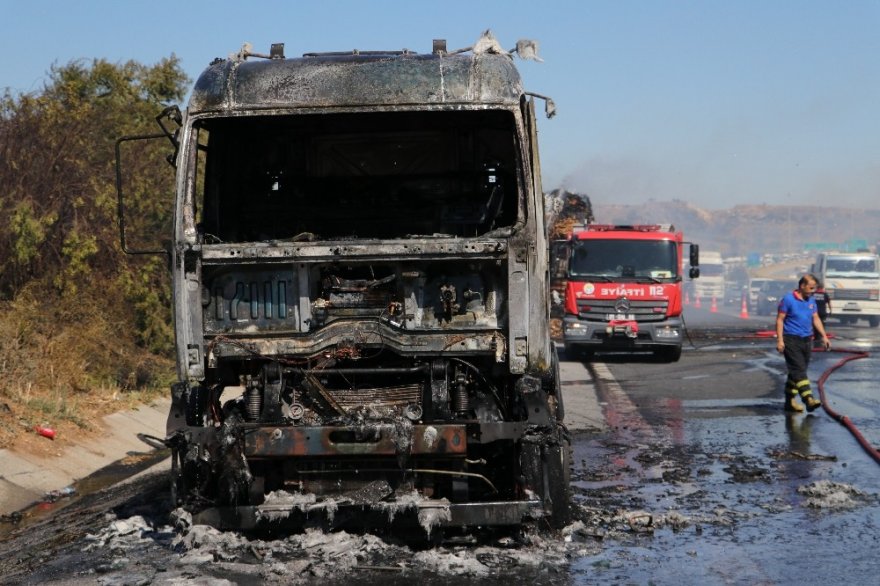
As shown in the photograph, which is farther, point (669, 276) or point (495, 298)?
point (669, 276)

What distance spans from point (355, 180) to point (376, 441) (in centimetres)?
277

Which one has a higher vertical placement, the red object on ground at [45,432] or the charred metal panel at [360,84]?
the charred metal panel at [360,84]

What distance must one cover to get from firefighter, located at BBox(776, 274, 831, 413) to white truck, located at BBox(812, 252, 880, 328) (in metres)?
23.3

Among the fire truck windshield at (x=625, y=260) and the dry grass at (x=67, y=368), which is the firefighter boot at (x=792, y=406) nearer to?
the fire truck windshield at (x=625, y=260)

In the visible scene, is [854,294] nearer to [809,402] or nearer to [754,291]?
[809,402]

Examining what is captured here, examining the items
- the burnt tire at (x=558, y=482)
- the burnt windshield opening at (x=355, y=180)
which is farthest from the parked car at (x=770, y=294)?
the burnt tire at (x=558, y=482)

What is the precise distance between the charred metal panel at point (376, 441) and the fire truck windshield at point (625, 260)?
15.2m

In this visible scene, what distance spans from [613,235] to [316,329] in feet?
50.6

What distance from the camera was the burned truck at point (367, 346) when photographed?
7328mm

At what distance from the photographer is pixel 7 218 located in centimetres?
1527

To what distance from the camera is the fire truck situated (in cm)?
2198

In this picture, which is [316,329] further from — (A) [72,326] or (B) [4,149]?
(B) [4,149]

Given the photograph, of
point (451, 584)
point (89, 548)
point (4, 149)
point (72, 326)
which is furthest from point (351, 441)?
point (4, 149)

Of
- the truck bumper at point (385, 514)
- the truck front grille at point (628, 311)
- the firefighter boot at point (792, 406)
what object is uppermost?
the truck front grille at point (628, 311)
